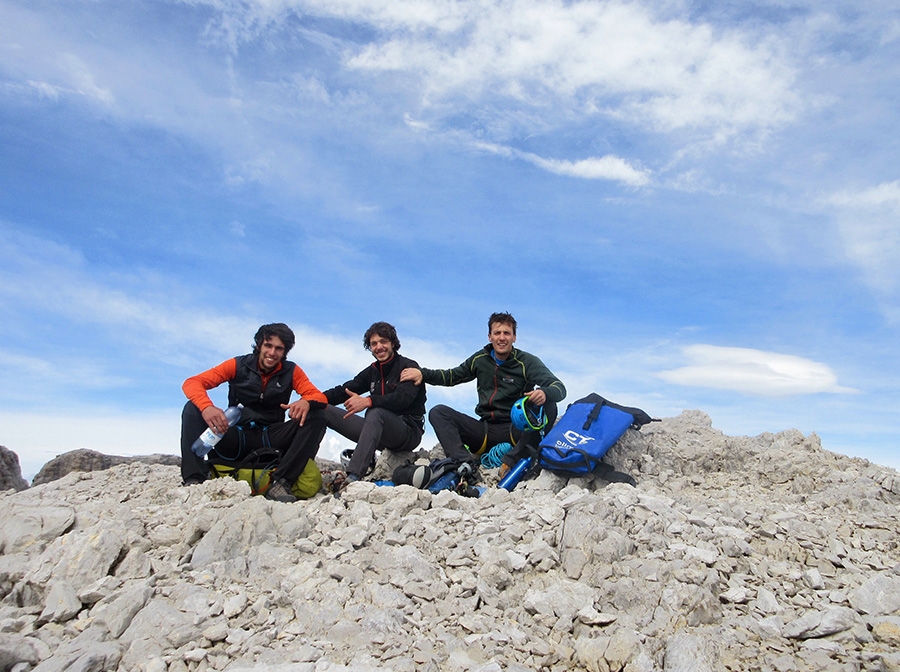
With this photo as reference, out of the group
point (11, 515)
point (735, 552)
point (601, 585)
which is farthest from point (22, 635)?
point (735, 552)

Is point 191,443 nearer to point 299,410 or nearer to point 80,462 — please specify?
point 299,410

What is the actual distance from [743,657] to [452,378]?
5567mm

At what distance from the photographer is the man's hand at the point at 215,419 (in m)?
7.44

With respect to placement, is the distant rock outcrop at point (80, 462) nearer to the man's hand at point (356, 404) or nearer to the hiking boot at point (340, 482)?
the hiking boot at point (340, 482)

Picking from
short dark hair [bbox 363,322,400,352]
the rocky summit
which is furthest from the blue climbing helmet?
short dark hair [bbox 363,322,400,352]

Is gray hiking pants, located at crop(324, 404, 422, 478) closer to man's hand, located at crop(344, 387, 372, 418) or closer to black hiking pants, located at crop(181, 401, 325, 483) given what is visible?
man's hand, located at crop(344, 387, 372, 418)

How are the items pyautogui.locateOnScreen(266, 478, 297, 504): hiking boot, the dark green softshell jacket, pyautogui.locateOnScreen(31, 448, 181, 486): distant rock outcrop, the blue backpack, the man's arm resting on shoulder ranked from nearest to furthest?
1. pyautogui.locateOnScreen(266, 478, 297, 504): hiking boot
2. the blue backpack
3. the dark green softshell jacket
4. the man's arm resting on shoulder
5. pyautogui.locateOnScreen(31, 448, 181, 486): distant rock outcrop

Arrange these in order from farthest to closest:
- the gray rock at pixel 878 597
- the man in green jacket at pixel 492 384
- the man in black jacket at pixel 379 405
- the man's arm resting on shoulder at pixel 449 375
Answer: the man's arm resting on shoulder at pixel 449 375 → the man in green jacket at pixel 492 384 → the man in black jacket at pixel 379 405 → the gray rock at pixel 878 597

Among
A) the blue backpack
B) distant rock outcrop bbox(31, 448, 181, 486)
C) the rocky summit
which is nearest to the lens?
the rocky summit

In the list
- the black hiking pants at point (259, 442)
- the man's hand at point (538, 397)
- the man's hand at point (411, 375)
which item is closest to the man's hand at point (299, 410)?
the black hiking pants at point (259, 442)

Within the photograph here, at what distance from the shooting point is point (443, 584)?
4902 mm

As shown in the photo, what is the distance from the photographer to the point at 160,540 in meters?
5.73

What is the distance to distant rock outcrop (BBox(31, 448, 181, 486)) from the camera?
1194 centimetres

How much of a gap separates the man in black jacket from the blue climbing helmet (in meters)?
1.37
